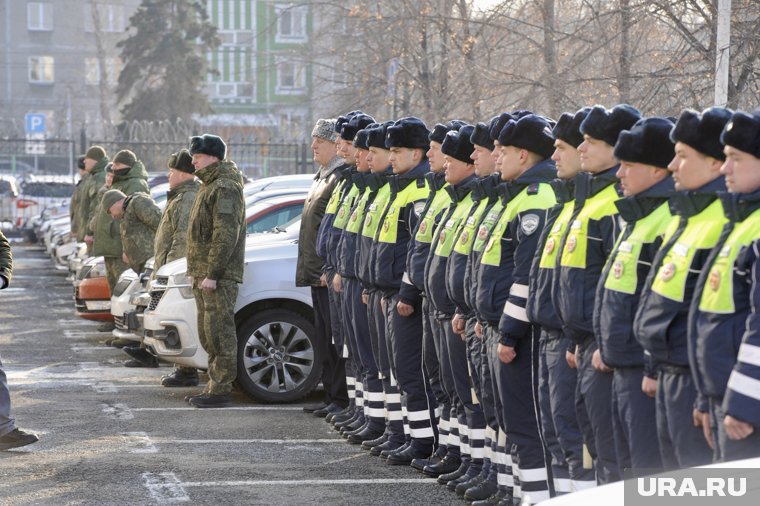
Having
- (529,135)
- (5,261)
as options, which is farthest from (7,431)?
(529,135)

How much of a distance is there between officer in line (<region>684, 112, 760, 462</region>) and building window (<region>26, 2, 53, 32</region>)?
74.1 m

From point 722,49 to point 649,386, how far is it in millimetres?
6897

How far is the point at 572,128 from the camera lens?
22.1 feet

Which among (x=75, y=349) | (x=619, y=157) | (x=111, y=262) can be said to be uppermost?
(x=619, y=157)

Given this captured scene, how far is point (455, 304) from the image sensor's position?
7.80m

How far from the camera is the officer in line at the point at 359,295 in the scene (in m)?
9.65

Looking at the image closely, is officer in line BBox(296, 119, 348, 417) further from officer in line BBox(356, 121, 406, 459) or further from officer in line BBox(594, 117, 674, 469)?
officer in line BBox(594, 117, 674, 469)

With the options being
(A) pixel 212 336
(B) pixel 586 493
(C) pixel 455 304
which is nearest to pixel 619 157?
(C) pixel 455 304

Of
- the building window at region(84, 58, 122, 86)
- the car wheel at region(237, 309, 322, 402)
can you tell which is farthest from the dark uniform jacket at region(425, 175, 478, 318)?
the building window at region(84, 58, 122, 86)

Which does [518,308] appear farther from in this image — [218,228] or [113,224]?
[113,224]

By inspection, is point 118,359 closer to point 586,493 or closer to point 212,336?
point 212,336

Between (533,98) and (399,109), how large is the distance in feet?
25.1

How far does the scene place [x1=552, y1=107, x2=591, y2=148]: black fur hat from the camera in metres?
6.69

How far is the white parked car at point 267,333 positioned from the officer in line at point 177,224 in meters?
0.90
